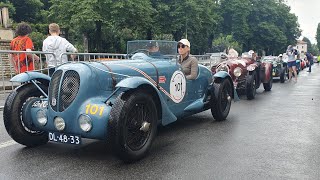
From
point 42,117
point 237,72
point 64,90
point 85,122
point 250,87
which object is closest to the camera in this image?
point 85,122

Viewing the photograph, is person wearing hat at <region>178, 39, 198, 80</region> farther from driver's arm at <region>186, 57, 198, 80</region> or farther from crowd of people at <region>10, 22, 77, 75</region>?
crowd of people at <region>10, 22, 77, 75</region>

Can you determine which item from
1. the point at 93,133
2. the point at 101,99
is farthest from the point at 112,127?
the point at 101,99

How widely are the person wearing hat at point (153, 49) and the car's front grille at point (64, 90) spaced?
2022 millimetres

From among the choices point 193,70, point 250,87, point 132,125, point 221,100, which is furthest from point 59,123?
point 250,87

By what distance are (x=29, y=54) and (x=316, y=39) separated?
160m

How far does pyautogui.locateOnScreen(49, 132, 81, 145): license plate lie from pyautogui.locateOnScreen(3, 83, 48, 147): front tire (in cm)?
57

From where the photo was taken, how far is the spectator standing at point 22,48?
8008 mm

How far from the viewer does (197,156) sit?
15.2ft

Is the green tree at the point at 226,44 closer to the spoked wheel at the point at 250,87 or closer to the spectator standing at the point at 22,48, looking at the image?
the spoked wheel at the point at 250,87

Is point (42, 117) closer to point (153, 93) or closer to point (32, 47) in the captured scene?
point (153, 93)

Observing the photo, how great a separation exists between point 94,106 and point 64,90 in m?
0.50

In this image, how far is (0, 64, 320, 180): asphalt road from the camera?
3945 mm

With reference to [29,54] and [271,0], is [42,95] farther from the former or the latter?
[271,0]

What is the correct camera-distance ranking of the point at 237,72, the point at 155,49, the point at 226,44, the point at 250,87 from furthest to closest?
the point at 226,44, the point at 237,72, the point at 250,87, the point at 155,49
